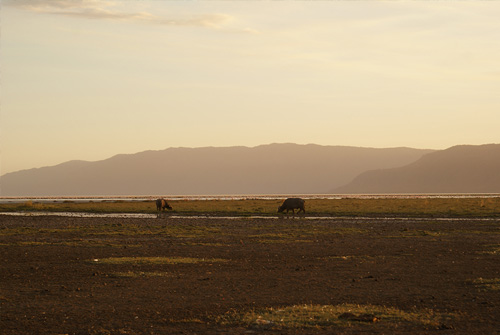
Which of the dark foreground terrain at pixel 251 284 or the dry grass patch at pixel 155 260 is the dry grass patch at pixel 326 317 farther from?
the dry grass patch at pixel 155 260

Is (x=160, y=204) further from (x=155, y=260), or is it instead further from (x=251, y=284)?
(x=251, y=284)

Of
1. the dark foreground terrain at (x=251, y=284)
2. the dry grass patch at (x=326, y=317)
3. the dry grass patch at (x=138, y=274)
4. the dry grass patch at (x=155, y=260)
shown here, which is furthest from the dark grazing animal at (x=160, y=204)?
the dry grass patch at (x=326, y=317)

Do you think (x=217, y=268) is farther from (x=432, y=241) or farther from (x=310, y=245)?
(x=432, y=241)

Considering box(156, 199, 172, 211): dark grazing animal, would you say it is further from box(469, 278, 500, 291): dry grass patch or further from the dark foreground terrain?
box(469, 278, 500, 291): dry grass patch

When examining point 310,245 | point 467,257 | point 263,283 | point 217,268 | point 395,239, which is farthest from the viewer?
point 395,239

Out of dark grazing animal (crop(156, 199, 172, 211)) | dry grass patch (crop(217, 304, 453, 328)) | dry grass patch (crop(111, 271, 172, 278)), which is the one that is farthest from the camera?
dark grazing animal (crop(156, 199, 172, 211))

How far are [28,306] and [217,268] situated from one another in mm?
6543

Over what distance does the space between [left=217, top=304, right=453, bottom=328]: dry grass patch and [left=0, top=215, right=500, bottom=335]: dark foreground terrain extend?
2cm

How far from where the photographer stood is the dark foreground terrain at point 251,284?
38.5 ft

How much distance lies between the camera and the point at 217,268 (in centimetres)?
1889

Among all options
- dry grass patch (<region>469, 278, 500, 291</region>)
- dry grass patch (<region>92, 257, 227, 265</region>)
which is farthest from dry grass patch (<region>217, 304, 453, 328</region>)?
dry grass patch (<region>92, 257, 227, 265</region>)

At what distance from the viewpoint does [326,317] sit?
1209cm

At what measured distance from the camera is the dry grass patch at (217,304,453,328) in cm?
1168

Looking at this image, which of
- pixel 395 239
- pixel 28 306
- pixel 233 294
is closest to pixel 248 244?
pixel 395 239
